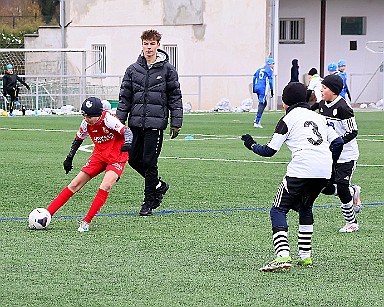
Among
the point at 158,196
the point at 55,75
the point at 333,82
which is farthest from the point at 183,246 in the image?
the point at 55,75

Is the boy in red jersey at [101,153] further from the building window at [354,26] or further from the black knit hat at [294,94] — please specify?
the building window at [354,26]

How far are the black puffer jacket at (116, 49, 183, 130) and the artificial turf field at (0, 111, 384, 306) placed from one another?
1.08 m

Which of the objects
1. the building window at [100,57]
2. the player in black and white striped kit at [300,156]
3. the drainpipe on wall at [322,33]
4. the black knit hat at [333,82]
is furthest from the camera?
the drainpipe on wall at [322,33]

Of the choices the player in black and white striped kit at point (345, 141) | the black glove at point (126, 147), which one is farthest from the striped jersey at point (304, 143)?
the black glove at point (126, 147)

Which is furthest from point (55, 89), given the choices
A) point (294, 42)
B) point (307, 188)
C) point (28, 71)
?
point (307, 188)

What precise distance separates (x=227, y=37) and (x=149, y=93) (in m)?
31.9

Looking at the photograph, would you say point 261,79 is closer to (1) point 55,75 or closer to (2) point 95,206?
(1) point 55,75

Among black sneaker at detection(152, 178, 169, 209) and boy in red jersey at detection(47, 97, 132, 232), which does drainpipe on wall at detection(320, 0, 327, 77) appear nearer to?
black sneaker at detection(152, 178, 169, 209)

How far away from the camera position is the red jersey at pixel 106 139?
414 inches

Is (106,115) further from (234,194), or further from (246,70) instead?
(246,70)

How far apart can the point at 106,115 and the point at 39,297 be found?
3.66 metres

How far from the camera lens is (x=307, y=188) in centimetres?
835

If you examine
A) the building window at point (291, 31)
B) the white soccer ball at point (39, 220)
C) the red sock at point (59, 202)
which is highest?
the building window at point (291, 31)

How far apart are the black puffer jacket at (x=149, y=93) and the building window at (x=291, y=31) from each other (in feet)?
112
